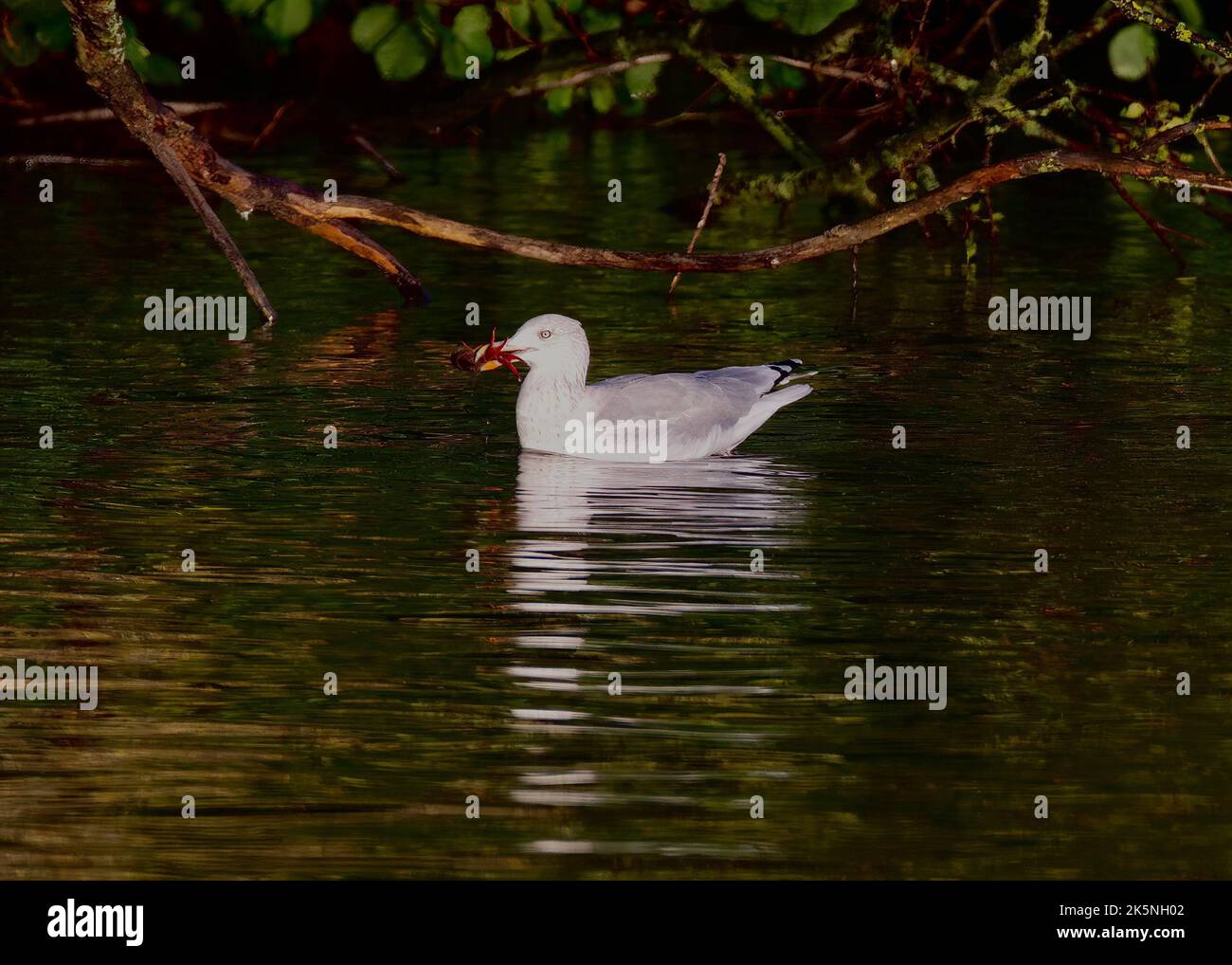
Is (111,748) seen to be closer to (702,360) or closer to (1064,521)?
(1064,521)

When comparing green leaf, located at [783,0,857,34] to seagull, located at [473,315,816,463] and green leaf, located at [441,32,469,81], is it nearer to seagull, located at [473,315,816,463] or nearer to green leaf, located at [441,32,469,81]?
green leaf, located at [441,32,469,81]

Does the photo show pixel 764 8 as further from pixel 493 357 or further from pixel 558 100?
pixel 493 357

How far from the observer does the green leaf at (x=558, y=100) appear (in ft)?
50.2

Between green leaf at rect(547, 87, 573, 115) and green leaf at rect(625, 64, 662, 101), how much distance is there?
40 cm

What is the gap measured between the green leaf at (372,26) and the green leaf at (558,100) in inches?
73.3

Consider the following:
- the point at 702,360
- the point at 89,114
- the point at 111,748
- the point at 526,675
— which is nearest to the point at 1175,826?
the point at 526,675

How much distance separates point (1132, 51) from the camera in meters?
12.4

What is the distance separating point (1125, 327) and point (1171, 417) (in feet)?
11.3

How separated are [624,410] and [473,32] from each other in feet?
7.54

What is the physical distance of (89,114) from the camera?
2091 cm

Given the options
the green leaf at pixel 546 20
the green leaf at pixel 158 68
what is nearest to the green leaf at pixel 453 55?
the green leaf at pixel 546 20

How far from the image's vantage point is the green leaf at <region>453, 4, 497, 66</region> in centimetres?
1359

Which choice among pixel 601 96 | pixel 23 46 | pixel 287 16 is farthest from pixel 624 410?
pixel 23 46

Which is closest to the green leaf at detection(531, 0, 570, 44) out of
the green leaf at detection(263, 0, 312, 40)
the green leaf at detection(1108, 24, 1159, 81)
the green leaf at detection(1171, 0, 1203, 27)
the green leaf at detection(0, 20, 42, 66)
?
the green leaf at detection(263, 0, 312, 40)
